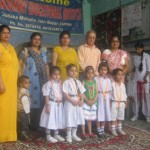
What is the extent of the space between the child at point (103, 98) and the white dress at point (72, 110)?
38 centimetres

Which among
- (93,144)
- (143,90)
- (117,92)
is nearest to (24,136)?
(93,144)

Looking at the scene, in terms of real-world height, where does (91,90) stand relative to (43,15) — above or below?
below

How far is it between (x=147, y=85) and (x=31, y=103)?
248 cm

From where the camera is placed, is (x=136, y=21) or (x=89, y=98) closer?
(x=89, y=98)

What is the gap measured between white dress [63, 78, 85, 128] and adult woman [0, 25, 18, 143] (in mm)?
730

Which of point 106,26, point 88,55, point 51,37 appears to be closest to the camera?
point 88,55

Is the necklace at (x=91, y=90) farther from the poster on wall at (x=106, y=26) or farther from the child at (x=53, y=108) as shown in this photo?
the poster on wall at (x=106, y=26)

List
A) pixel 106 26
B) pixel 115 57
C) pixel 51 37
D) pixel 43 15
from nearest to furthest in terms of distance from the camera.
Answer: pixel 115 57
pixel 43 15
pixel 106 26
pixel 51 37

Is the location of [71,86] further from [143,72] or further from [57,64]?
[143,72]

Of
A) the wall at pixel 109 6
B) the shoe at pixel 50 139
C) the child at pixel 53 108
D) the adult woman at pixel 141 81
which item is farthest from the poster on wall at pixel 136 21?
the shoe at pixel 50 139

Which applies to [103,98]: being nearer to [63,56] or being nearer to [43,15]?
[63,56]

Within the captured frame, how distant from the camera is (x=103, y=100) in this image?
456 cm

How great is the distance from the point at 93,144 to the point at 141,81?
2264mm

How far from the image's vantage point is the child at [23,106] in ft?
14.0
